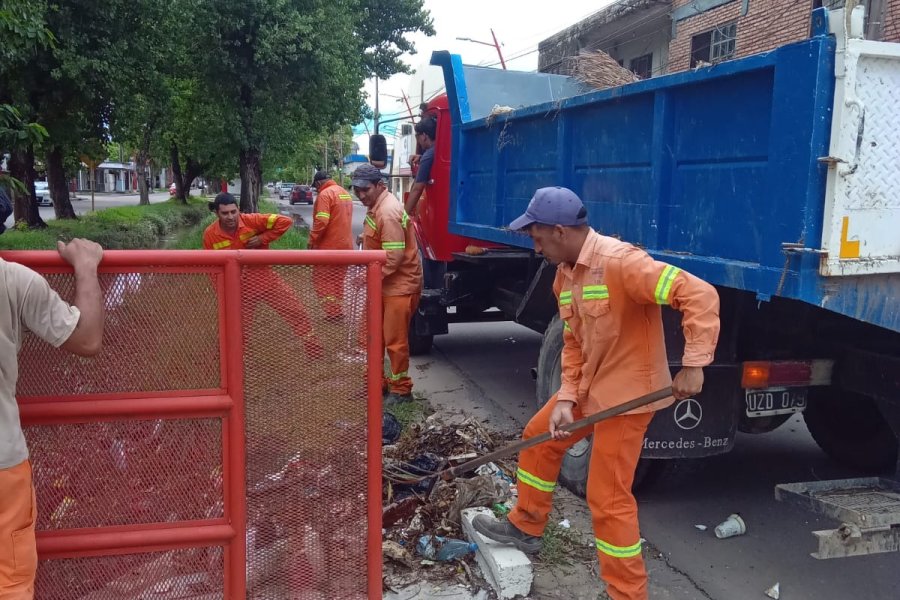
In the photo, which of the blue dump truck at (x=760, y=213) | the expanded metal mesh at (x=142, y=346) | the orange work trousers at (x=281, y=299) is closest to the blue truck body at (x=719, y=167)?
the blue dump truck at (x=760, y=213)

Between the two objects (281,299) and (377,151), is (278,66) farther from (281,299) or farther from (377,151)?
(281,299)

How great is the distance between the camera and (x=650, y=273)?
9.02 ft

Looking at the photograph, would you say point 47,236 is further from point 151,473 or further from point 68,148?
point 151,473

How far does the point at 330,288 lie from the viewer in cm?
249

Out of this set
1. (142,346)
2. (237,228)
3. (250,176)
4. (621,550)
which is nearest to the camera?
(142,346)

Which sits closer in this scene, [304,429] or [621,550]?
[304,429]

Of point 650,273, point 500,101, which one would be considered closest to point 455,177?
point 500,101

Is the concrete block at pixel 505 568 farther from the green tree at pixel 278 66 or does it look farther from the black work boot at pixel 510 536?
the green tree at pixel 278 66

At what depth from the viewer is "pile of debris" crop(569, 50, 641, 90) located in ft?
15.9

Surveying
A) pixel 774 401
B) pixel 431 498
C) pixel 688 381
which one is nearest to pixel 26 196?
pixel 431 498

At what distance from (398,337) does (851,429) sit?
3048mm

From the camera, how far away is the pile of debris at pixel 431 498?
11.1ft

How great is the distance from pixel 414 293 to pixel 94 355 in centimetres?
378

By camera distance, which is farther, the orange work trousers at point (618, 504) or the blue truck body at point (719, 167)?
the orange work trousers at point (618, 504)
